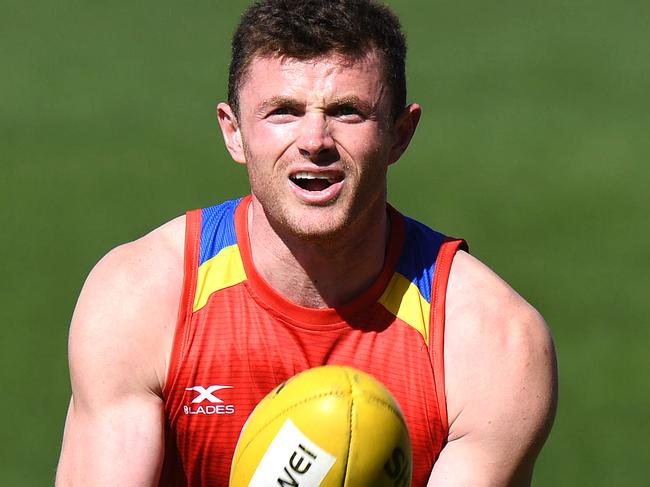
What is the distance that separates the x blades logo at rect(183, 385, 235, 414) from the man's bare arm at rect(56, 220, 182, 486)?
0.44 feet

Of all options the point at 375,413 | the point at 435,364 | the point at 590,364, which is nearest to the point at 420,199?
the point at 590,364

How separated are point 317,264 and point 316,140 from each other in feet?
2.13

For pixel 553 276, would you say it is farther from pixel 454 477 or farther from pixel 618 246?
pixel 454 477

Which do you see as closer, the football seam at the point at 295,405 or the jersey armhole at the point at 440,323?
the football seam at the point at 295,405

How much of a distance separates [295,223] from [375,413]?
0.98 meters

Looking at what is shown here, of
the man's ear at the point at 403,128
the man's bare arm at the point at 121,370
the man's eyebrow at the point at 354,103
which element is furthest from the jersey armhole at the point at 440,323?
the man's bare arm at the point at 121,370

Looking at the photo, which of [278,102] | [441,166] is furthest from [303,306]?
[441,166]

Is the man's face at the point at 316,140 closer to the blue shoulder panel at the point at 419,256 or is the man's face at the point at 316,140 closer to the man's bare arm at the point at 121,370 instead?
the blue shoulder panel at the point at 419,256

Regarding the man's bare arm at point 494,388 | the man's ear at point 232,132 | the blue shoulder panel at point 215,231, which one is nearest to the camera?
the man's bare arm at point 494,388

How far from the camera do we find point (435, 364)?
5.91 m

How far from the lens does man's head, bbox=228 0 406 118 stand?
18.7ft

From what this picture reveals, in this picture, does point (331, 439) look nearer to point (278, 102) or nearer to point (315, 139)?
point (315, 139)

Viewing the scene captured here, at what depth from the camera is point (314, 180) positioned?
568 cm

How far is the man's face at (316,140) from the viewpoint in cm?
560
